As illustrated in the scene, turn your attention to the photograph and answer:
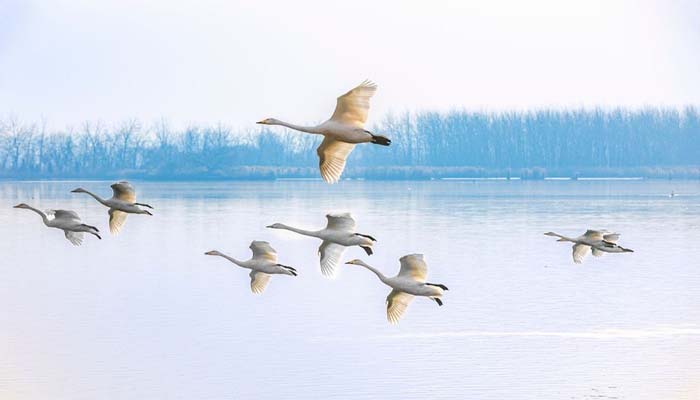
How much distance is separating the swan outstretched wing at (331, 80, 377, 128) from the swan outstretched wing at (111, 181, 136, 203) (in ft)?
10.0

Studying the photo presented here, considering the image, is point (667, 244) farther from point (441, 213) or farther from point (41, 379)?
point (41, 379)

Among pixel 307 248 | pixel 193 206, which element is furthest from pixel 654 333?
pixel 193 206

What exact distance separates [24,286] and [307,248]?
12137 mm

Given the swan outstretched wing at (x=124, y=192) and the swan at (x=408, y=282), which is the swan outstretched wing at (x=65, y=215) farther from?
the swan at (x=408, y=282)

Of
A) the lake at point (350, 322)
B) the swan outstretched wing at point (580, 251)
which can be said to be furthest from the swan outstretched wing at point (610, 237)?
the lake at point (350, 322)

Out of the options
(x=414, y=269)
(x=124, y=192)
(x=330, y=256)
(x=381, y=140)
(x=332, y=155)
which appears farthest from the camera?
(x=330, y=256)

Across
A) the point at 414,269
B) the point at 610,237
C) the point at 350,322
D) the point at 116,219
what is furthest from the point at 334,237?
the point at 350,322

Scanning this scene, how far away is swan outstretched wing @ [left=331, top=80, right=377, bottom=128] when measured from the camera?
515 inches

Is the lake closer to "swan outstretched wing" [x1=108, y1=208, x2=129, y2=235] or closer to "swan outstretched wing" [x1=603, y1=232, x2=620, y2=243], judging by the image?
"swan outstretched wing" [x1=603, y1=232, x2=620, y2=243]

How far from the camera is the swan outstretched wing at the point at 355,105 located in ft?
42.9

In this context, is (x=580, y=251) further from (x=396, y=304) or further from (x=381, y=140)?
(x=381, y=140)

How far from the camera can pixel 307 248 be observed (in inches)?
1768

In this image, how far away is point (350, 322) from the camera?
28.6m

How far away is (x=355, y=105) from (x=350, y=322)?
52.0 feet
